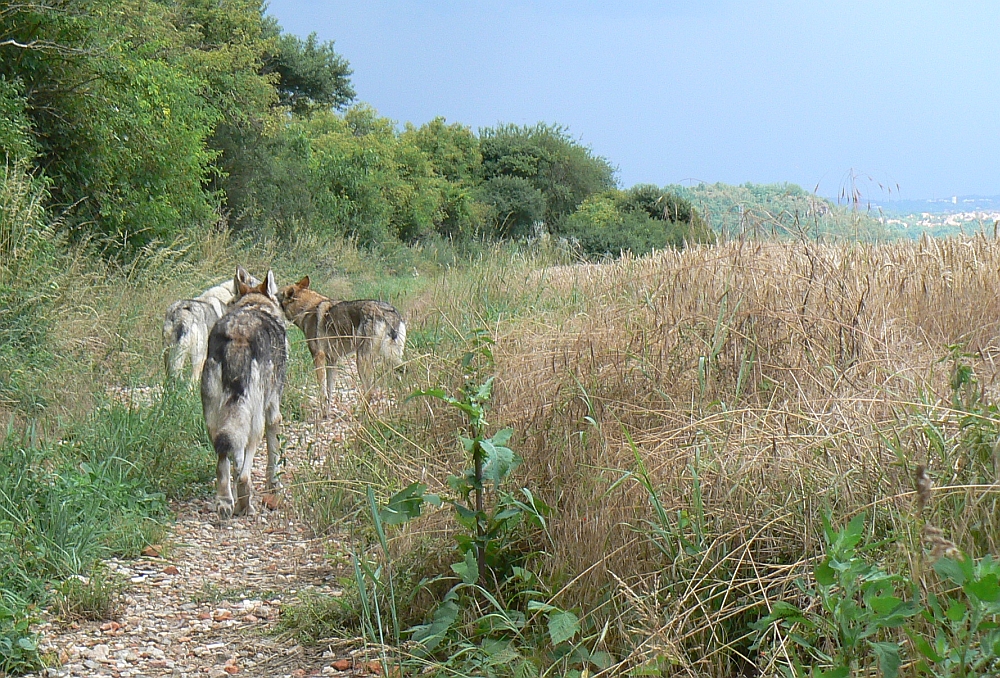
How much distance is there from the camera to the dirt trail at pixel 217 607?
3906mm

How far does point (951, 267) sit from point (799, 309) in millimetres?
2379

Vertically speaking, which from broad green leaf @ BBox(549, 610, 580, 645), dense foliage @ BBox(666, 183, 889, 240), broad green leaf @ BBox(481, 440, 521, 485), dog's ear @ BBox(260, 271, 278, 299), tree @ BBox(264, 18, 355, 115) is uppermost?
tree @ BBox(264, 18, 355, 115)

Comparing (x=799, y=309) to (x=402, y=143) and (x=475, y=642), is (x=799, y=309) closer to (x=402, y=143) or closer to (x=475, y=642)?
(x=475, y=642)

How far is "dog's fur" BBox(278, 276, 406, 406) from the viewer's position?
8.35 meters

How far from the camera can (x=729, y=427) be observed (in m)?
3.73

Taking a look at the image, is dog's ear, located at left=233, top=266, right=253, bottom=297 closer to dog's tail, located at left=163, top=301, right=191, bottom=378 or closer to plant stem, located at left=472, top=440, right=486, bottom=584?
dog's tail, located at left=163, top=301, right=191, bottom=378

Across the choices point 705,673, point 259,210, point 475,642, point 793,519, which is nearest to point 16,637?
point 475,642

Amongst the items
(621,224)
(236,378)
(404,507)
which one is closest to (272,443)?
(236,378)

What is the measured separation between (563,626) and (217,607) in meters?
2.13

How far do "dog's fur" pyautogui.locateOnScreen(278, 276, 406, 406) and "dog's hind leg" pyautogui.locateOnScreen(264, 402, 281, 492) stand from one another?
2.68ft

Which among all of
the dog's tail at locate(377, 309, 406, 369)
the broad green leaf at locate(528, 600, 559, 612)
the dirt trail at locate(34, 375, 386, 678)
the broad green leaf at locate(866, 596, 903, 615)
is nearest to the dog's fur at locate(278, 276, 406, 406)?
the dog's tail at locate(377, 309, 406, 369)

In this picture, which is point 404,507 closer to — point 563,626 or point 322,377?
point 563,626

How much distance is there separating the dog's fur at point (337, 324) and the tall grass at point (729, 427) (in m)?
2.50

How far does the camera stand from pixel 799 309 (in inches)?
189
